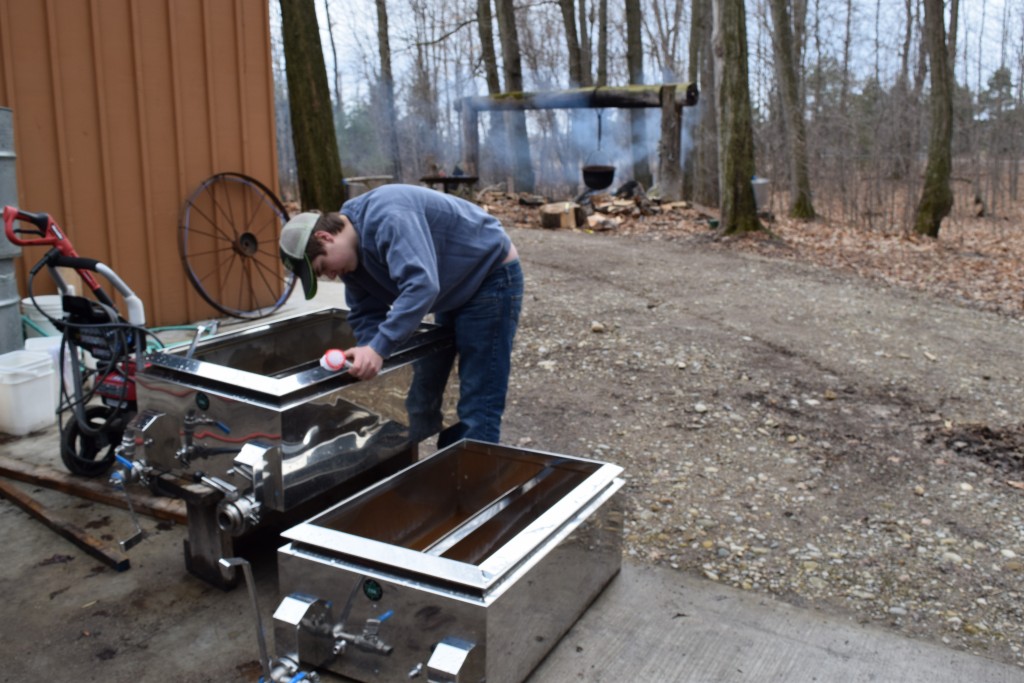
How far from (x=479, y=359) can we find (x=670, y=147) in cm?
1139

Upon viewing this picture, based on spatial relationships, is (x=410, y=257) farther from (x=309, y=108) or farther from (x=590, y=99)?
(x=590, y=99)

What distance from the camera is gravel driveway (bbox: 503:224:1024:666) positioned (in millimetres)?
3162

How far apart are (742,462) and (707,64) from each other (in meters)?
17.9

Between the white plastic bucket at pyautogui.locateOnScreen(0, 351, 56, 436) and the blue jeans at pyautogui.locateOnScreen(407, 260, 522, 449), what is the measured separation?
2.00 meters

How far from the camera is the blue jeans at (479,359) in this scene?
10.7 feet

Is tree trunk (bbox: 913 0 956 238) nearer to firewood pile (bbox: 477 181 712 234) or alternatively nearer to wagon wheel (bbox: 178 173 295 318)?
firewood pile (bbox: 477 181 712 234)

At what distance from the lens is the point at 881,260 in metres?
10.1

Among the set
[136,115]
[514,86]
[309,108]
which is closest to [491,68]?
[514,86]

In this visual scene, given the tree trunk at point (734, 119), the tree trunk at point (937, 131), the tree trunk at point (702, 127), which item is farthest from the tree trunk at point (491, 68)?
the tree trunk at point (937, 131)

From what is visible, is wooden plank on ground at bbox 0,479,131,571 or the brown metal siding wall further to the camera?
the brown metal siding wall

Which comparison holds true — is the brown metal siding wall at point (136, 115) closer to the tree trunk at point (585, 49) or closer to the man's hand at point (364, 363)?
the man's hand at point (364, 363)

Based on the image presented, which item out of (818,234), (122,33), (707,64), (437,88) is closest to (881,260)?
(818,234)

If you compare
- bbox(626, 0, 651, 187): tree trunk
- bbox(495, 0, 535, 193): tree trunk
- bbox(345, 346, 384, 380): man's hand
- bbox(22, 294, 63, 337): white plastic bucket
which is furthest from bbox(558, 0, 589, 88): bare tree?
bbox(345, 346, 384, 380): man's hand

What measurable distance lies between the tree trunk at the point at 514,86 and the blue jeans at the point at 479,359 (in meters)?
13.5
